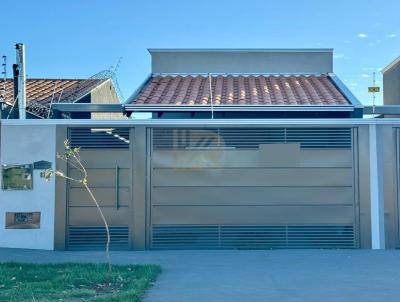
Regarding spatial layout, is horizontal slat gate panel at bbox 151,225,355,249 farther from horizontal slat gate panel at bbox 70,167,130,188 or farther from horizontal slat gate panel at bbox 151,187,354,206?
horizontal slat gate panel at bbox 70,167,130,188

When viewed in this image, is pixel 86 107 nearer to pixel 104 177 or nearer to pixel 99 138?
pixel 99 138

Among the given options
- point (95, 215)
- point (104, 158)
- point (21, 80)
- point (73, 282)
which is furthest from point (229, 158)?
point (21, 80)

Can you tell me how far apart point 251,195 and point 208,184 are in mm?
967

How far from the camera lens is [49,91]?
67.8 ft

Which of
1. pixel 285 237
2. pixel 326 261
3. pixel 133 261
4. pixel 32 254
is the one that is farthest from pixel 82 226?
pixel 326 261

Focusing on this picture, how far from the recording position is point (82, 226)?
477 inches

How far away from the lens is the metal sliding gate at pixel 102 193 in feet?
39.5

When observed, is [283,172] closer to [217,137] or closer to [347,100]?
[217,137]

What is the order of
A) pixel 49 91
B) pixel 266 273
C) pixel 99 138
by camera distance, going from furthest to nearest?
1. pixel 49 91
2. pixel 99 138
3. pixel 266 273

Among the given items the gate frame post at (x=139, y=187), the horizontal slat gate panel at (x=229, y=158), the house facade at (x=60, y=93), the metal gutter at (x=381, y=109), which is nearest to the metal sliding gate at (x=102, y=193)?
the gate frame post at (x=139, y=187)

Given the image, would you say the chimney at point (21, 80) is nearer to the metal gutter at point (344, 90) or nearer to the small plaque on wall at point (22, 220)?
the small plaque on wall at point (22, 220)

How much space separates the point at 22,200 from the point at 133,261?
10.3ft

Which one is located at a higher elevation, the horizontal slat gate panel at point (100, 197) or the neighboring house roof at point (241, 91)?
the neighboring house roof at point (241, 91)

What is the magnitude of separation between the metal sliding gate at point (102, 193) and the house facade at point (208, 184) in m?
0.02
